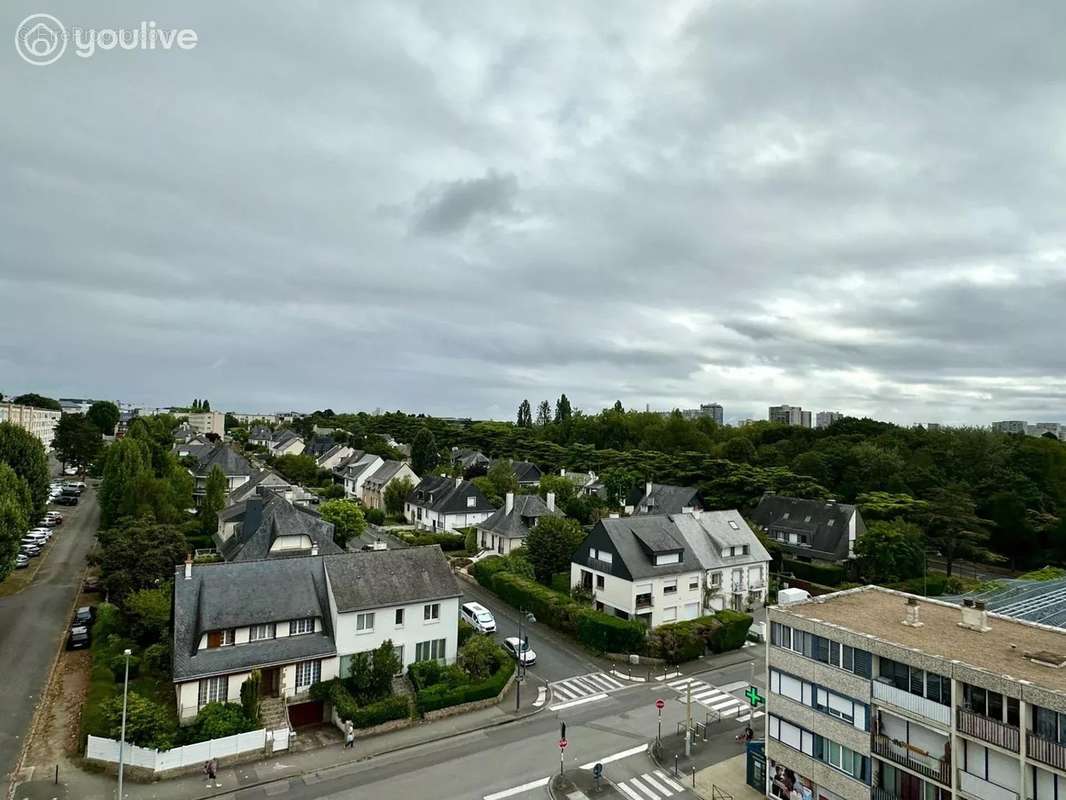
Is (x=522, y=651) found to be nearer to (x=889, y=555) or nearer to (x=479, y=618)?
(x=479, y=618)

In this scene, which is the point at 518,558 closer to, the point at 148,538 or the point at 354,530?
the point at 354,530

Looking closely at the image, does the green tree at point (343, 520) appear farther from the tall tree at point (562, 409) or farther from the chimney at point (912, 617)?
the tall tree at point (562, 409)

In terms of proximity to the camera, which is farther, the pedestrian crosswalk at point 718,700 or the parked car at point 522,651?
the parked car at point 522,651

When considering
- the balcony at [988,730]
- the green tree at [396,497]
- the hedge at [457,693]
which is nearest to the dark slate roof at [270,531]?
the hedge at [457,693]

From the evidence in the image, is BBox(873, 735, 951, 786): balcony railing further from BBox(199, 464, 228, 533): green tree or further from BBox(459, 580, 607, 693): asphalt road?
BBox(199, 464, 228, 533): green tree

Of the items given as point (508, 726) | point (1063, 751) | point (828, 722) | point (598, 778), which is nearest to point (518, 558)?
point (508, 726)

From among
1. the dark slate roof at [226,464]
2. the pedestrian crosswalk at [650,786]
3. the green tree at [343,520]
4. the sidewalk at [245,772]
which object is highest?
the dark slate roof at [226,464]

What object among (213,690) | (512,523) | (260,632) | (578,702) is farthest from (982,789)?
(512,523)

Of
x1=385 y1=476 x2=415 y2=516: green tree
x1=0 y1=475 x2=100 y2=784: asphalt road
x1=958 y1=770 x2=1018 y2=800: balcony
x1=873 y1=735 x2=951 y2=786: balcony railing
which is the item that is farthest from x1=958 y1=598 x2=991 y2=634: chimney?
x1=385 y1=476 x2=415 y2=516: green tree
